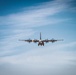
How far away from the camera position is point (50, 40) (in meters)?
40.1

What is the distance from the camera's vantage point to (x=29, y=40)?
40156 mm

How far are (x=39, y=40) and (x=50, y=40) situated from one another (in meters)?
3.62

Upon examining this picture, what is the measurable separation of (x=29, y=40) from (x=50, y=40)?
555 centimetres

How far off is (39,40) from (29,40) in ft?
11.1

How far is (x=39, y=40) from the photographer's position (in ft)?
125
